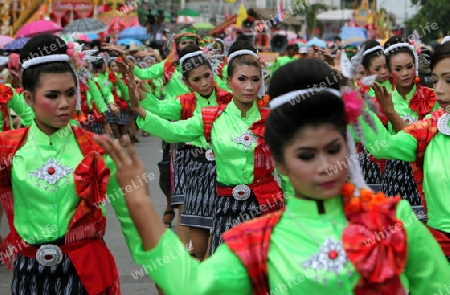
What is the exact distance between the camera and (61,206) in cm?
414

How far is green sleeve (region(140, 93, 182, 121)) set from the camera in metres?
6.70

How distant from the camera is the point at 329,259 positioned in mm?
2771

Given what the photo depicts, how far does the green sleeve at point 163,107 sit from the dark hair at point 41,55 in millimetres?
2145

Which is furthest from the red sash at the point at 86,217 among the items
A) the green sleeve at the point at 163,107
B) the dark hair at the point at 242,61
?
the green sleeve at the point at 163,107

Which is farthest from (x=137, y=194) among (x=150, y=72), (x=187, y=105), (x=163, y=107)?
(x=150, y=72)

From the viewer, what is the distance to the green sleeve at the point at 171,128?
538 centimetres

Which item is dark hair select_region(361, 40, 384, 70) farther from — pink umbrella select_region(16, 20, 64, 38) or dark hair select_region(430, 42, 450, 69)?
pink umbrella select_region(16, 20, 64, 38)

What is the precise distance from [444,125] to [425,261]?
1575mm

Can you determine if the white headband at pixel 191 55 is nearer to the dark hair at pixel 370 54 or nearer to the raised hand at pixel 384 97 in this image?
the dark hair at pixel 370 54

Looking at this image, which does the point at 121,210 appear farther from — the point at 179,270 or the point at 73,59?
the point at 179,270

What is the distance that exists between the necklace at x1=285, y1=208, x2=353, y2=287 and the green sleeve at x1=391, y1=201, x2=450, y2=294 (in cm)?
19

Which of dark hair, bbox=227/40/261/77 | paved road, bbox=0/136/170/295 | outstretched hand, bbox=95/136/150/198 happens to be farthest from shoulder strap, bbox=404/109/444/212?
paved road, bbox=0/136/170/295

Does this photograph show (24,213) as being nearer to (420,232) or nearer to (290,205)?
(290,205)

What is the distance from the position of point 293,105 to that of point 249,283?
585 millimetres
